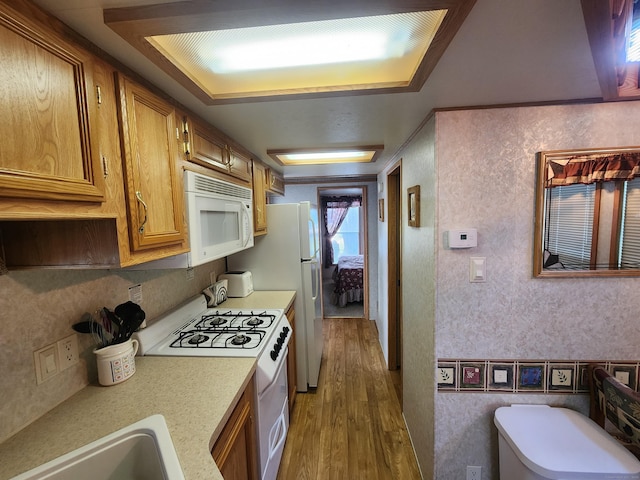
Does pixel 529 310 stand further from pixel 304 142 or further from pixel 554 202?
pixel 304 142

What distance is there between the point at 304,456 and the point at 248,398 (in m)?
1.05

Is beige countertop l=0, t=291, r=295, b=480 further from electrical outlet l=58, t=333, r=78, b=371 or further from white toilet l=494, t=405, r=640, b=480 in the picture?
white toilet l=494, t=405, r=640, b=480

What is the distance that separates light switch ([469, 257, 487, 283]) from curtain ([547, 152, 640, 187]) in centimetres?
48

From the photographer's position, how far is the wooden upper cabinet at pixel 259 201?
2244 millimetres

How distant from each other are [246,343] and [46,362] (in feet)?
2.51

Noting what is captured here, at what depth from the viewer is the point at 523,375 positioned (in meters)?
1.44

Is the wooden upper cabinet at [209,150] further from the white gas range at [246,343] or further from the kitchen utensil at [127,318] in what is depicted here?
the white gas range at [246,343]

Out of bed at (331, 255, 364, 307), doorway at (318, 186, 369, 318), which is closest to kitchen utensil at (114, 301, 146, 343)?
bed at (331, 255, 364, 307)

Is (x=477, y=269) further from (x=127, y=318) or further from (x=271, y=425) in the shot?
(x=127, y=318)

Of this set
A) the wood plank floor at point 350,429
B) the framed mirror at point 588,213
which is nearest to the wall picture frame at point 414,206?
the framed mirror at point 588,213

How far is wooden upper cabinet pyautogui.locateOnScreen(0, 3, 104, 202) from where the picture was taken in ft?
1.99

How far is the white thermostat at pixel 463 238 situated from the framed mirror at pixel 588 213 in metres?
0.31

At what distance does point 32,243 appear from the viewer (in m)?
0.88

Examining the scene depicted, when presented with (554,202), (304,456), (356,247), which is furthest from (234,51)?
(356,247)
